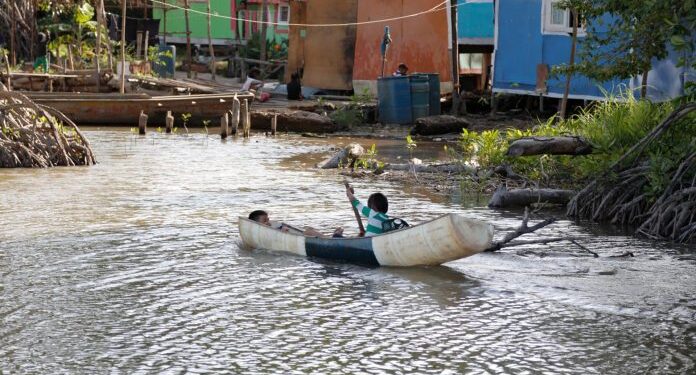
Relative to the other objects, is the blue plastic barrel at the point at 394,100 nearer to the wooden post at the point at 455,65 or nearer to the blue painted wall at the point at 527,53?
the wooden post at the point at 455,65

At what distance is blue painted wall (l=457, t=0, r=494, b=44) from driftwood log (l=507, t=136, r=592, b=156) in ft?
54.6

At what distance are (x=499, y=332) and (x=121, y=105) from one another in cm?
2156

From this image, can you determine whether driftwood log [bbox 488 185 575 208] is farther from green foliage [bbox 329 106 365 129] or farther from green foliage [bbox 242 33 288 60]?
green foliage [bbox 242 33 288 60]

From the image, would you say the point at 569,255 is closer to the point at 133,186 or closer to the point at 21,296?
the point at 21,296

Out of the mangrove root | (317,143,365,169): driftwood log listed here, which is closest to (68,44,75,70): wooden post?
(317,143,365,169): driftwood log

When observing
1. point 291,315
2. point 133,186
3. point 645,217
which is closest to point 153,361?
point 291,315

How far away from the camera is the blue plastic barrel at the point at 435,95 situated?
98.1ft

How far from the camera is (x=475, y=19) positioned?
3319cm

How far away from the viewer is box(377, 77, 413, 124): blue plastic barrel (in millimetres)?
29406

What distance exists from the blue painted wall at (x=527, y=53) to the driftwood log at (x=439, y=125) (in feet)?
5.45

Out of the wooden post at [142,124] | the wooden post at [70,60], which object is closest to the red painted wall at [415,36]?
the wooden post at [142,124]

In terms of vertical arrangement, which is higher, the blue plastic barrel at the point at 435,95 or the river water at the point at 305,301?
the blue plastic barrel at the point at 435,95

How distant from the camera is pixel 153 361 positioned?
9141 mm

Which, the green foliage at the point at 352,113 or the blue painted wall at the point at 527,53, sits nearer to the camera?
the blue painted wall at the point at 527,53
